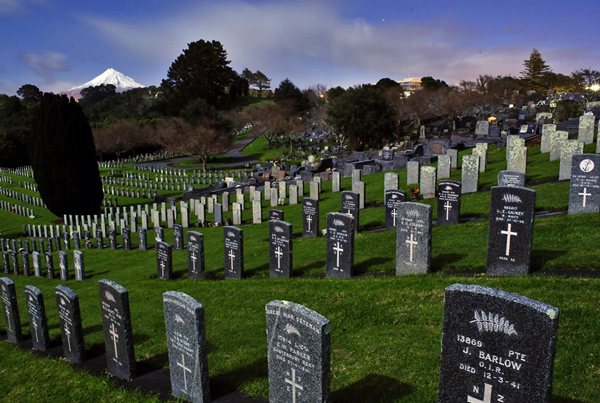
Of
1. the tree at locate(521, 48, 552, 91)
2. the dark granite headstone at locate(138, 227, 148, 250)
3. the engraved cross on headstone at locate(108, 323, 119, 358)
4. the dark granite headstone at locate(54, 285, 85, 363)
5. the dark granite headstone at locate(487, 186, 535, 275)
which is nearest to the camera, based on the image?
the engraved cross on headstone at locate(108, 323, 119, 358)

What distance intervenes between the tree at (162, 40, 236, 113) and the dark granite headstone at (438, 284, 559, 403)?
87337mm

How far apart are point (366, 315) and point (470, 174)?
11089 millimetres

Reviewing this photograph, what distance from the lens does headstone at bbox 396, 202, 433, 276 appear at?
9125mm

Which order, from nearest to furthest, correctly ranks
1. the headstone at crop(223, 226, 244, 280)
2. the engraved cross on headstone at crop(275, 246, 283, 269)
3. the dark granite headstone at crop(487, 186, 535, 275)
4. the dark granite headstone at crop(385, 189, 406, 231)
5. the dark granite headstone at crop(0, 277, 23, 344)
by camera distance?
the dark granite headstone at crop(487, 186, 535, 275)
the dark granite headstone at crop(0, 277, 23, 344)
the engraved cross on headstone at crop(275, 246, 283, 269)
the headstone at crop(223, 226, 244, 280)
the dark granite headstone at crop(385, 189, 406, 231)

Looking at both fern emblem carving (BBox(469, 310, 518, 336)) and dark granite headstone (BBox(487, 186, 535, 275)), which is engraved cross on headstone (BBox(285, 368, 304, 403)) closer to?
fern emblem carving (BBox(469, 310, 518, 336))

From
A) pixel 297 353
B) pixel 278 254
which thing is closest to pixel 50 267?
pixel 278 254

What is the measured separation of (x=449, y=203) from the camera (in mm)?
12789

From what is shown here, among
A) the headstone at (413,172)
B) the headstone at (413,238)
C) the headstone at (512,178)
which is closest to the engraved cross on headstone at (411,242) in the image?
the headstone at (413,238)

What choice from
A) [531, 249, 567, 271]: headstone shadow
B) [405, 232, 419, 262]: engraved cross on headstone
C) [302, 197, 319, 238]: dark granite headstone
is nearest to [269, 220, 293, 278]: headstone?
[405, 232, 419, 262]: engraved cross on headstone

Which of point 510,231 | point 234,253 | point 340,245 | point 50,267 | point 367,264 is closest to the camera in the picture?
point 510,231

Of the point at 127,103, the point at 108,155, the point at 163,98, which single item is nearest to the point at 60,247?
the point at 108,155

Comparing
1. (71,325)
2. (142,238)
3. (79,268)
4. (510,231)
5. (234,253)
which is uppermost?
(510,231)

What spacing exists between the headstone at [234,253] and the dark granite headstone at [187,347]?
5525 millimetres

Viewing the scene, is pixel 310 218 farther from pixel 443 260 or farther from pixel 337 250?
pixel 443 260
